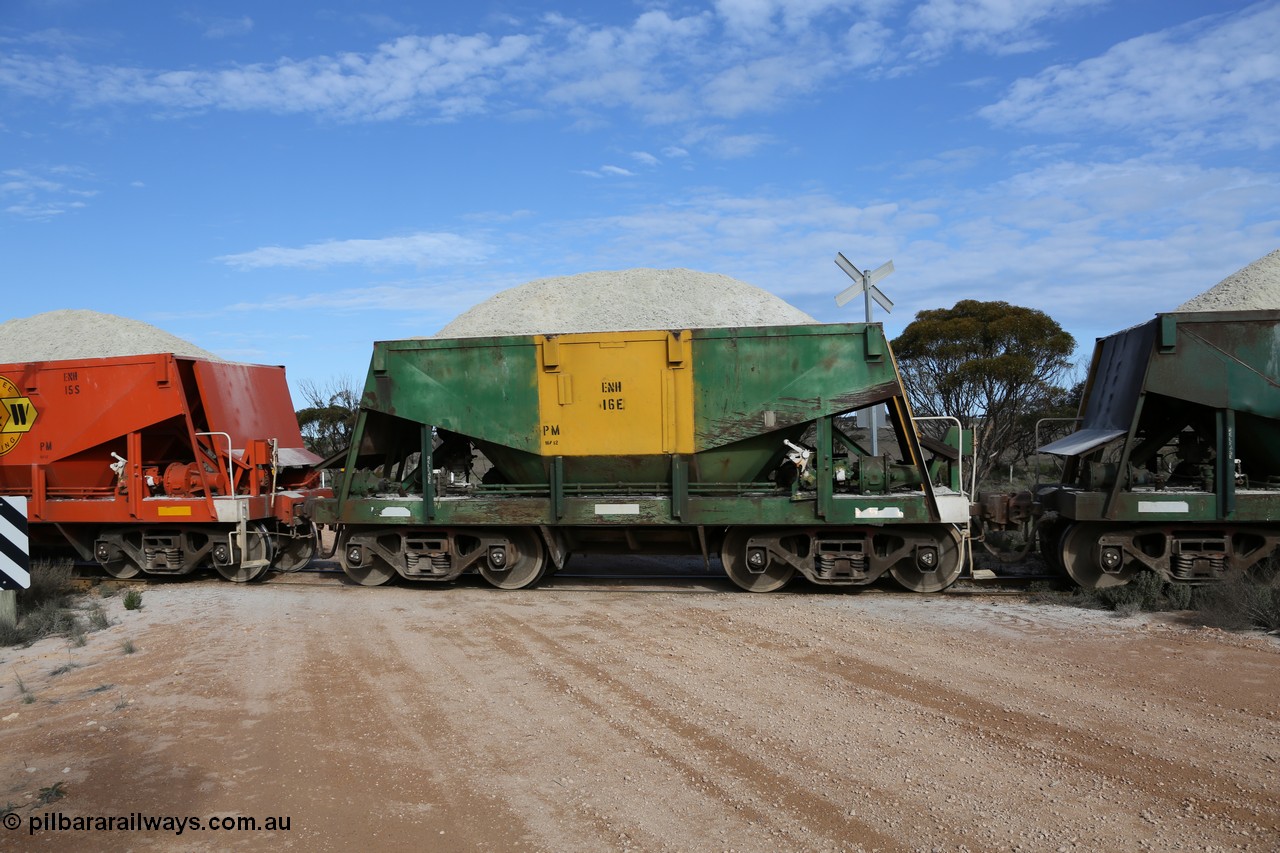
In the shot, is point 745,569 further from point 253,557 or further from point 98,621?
point 98,621

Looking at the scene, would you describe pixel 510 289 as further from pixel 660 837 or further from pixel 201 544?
pixel 660 837

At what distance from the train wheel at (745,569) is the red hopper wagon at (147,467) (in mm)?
5887

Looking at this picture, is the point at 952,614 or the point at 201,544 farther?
the point at 201,544

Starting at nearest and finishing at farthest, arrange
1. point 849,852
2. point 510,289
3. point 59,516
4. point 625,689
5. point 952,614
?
point 849,852
point 625,689
point 952,614
point 59,516
point 510,289

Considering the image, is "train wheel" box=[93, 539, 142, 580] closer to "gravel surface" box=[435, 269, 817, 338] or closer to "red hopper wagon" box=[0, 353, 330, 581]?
"red hopper wagon" box=[0, 353, 330, 581]

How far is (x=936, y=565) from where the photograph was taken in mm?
9828

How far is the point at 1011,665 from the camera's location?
264 inches

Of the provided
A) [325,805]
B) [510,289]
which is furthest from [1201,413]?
[510,289]

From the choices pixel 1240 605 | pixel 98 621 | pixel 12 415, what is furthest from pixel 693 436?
pixel 12 415

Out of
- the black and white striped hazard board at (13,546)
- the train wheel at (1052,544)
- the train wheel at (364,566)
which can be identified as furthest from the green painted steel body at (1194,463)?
the black and white striped hazard board at (13,546)

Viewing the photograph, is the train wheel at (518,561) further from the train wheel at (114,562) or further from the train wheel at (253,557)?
the train wheel at (114,562)

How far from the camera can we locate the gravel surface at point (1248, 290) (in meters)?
25.4

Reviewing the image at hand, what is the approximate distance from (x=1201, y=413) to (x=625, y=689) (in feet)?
24.6

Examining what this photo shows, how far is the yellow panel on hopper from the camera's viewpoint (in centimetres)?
1005
